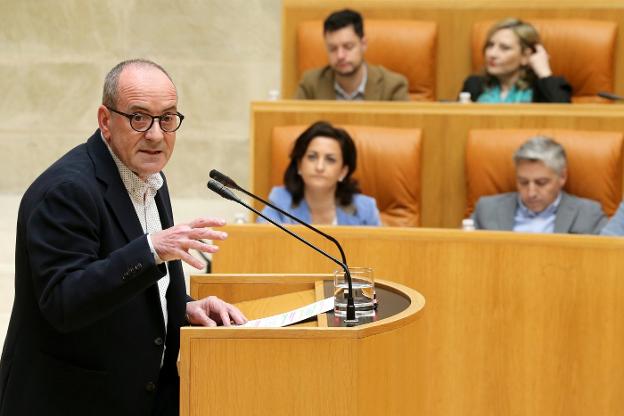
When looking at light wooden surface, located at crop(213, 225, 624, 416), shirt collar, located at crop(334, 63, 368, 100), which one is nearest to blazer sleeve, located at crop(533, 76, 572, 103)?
shirt collar, located at crop(334, 63, 368, 100)

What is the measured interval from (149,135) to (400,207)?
0.85m

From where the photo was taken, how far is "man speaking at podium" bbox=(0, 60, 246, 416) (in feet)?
2.13

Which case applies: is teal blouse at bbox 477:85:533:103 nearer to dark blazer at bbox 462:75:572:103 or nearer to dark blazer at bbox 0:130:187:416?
dark blazer at bbox 462:75:572:103

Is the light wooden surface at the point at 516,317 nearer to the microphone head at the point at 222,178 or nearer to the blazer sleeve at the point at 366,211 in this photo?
the blazer sleeve at the point at 366,211

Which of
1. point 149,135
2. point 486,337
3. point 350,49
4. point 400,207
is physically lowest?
point 486,337

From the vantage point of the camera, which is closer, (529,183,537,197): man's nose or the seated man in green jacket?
(529,183,537,197): man's nose

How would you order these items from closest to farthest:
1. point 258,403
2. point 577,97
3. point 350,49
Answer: point 258,403, point 350,49, point 577,97

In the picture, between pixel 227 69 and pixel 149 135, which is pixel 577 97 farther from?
pixel 149 135

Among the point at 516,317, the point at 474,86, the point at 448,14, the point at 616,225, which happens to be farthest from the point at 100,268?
the point at 448,14

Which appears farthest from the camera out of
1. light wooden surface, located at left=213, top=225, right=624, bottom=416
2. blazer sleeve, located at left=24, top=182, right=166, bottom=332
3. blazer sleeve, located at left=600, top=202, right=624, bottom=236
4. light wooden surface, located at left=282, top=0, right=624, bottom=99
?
light wooden surface, located at left=282, top=0, right=624, bottom=99

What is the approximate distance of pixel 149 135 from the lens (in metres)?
0.70

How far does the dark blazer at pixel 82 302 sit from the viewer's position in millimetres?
650

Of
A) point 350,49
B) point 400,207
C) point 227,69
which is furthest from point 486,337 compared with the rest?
point 227,69

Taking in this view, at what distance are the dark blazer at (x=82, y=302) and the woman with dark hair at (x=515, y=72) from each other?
1.10 metres
